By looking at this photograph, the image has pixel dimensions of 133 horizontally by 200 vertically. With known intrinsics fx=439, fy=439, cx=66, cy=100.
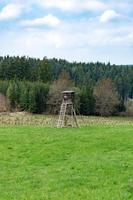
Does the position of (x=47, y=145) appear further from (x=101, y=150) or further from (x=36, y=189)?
(x=36, y=189)

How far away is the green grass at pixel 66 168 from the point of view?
10680mm

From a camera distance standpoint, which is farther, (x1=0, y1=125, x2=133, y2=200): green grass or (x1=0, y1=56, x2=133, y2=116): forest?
(x1=0, y1=56, x2=133, y2=116): forest

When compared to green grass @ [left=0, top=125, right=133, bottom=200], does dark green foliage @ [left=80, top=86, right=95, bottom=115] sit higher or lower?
lower

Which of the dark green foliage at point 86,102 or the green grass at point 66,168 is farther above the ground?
the green grass at point 66,168

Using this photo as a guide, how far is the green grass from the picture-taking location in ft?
35.0

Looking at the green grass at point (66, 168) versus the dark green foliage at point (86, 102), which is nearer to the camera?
the green grass at point (66, 168)

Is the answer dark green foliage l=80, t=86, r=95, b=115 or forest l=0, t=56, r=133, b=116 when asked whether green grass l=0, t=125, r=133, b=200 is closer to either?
forest l=0, t=56, r=133, b=116

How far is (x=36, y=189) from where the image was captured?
1114 centimetres

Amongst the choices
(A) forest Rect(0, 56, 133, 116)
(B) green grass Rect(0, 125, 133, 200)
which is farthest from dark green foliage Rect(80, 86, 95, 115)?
(B) green grass Rect(0, 125, 133, 200)

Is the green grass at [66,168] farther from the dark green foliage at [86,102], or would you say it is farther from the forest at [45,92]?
the dark green foliage at [86,102]

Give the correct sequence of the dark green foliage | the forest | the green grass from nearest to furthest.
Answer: the green grass, the forest, the dark green foliage

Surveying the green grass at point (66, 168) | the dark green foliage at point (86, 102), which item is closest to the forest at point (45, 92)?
the dark green foliage at point (86, 102)

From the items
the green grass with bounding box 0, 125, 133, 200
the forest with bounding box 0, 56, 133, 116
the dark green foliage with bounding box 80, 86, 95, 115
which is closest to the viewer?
the green grass with bounding box 0, 125, 133, 200

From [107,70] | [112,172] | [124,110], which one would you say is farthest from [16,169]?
[107,70]
